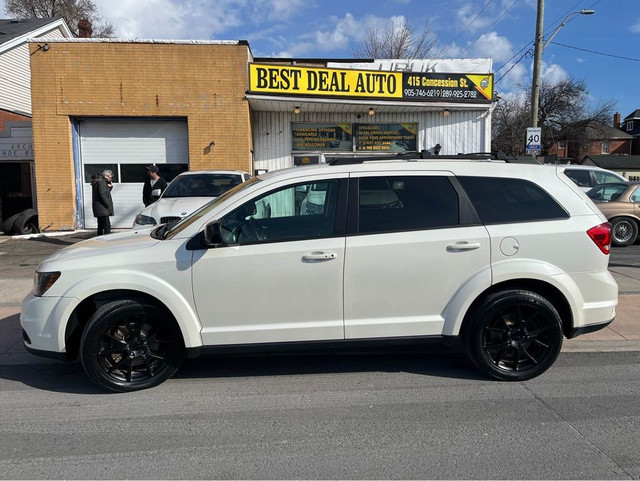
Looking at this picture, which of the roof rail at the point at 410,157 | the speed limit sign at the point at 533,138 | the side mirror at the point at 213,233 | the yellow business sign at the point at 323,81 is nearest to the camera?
the side mirror at the point at 213,233

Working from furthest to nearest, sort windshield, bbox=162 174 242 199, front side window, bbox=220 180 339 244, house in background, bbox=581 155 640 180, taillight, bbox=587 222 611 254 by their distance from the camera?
1. house in background, bbox=581 155 640 180
2. windshield, bbox=162 174 242 199
3. taillight, bbox=587 222 611 254
4. front side window, bbox=220 180 339 244

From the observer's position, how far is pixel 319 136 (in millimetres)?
15586

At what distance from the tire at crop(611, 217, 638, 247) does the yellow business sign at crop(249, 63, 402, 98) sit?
22.6 feet

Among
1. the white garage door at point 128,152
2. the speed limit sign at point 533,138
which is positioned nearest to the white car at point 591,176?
the speed limit sign at point 533,138

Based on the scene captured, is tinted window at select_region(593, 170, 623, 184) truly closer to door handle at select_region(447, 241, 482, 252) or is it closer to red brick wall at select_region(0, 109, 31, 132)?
door handle at select_region(447, 241, 482, 252)

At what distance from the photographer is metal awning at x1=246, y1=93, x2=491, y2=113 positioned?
13.7 metres

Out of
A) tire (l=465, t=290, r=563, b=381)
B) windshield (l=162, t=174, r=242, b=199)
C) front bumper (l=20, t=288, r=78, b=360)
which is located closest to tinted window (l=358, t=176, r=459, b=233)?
tire (l=465, t=290, r=563, b=381)

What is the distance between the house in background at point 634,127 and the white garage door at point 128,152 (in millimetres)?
67695

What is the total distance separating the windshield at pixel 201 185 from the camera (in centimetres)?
887

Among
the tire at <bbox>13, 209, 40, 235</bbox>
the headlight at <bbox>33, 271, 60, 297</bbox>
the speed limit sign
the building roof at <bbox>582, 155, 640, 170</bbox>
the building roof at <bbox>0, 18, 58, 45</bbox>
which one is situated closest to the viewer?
the headlight at <bbox>33, 271, 60, 297</bbox>

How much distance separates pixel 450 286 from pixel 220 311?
186 cm

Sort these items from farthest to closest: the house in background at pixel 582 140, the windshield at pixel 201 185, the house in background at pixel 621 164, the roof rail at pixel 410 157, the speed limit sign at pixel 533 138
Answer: the house in background at pixel 582 140, the house in background at pixel 621 164, the speed limit sign at pixel 533 138, the windshield at pixel 201 185, the roof rail at pixel 410 157

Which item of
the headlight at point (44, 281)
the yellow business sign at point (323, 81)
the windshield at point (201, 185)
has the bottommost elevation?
the headlight at point (44, 281)

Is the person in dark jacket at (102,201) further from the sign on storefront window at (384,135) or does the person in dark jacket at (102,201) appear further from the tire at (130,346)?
the sign on storefront window at (384,135)
